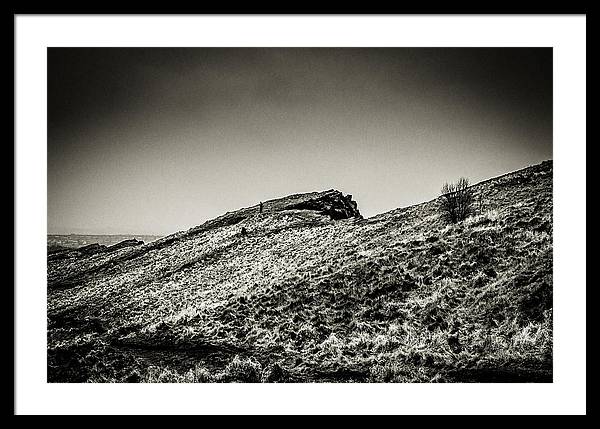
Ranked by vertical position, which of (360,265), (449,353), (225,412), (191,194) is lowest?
(225,412)

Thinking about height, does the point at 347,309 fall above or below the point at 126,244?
below

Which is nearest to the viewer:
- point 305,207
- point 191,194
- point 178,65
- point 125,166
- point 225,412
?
point 225,412

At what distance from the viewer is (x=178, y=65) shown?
34.0ft

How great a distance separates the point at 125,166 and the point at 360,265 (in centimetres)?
651

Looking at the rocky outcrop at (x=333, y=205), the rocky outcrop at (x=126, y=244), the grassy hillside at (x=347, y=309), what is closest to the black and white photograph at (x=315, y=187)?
the grassy hillside at (x=347, y=309)

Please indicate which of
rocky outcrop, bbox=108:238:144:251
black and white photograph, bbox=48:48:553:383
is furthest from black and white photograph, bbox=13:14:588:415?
rocky outcrop, bbox=108:238:144:251

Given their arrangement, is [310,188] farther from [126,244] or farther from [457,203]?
[126,244]

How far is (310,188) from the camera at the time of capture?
43.9 feet

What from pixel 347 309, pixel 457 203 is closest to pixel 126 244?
pixel 457 203

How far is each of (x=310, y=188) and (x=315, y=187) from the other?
0.44 ft

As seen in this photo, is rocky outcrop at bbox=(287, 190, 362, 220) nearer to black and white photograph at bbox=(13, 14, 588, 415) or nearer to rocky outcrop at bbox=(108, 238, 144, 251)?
rocky outcrop at bbox=(108, 238, 144, 251)

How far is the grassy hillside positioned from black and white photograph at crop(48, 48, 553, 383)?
0.16 ft
